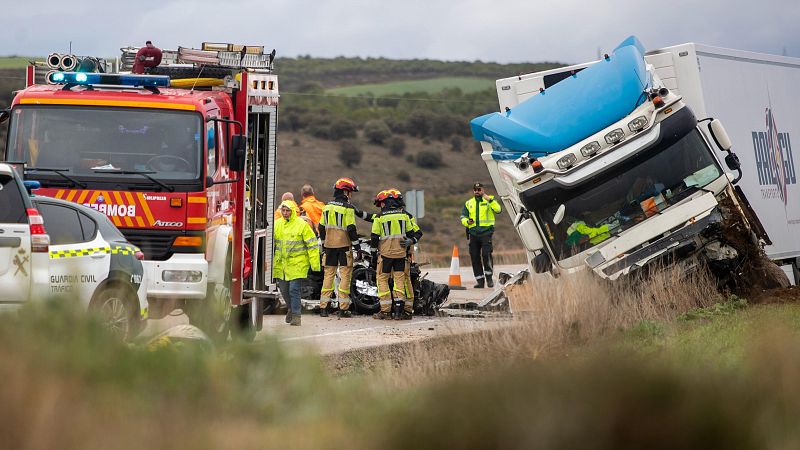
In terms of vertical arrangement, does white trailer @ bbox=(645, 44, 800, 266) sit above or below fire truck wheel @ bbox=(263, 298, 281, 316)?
above

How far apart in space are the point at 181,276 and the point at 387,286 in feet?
19.1

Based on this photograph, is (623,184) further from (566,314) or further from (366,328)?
(366,328)

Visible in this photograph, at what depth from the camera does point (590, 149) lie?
14695 mm

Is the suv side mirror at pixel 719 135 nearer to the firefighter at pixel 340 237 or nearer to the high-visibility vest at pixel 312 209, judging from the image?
the firefighter at pixel 340 237

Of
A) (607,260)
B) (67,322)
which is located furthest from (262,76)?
(67,322)

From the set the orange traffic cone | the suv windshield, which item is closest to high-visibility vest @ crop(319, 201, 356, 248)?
the suv windshield

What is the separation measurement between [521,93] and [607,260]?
3484 mm

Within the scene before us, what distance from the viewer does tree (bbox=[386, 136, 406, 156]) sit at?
73.1 m

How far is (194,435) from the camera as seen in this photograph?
4922mm

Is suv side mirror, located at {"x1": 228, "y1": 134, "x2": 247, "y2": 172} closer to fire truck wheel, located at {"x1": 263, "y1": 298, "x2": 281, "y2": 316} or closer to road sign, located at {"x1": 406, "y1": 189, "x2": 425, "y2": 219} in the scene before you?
fire truck wheel, located at {"x1": 263, "y1": 298, "x2": 281, "y2": 316}

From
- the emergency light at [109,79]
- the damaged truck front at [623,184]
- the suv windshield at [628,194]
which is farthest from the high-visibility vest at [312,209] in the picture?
the emergency light at [109,79]

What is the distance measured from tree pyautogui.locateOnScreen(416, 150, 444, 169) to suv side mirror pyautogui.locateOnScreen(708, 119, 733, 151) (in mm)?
56223

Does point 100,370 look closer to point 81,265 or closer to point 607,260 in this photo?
point 81,265

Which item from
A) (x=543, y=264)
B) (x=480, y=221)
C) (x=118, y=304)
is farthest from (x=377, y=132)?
(x=118, y=304)
